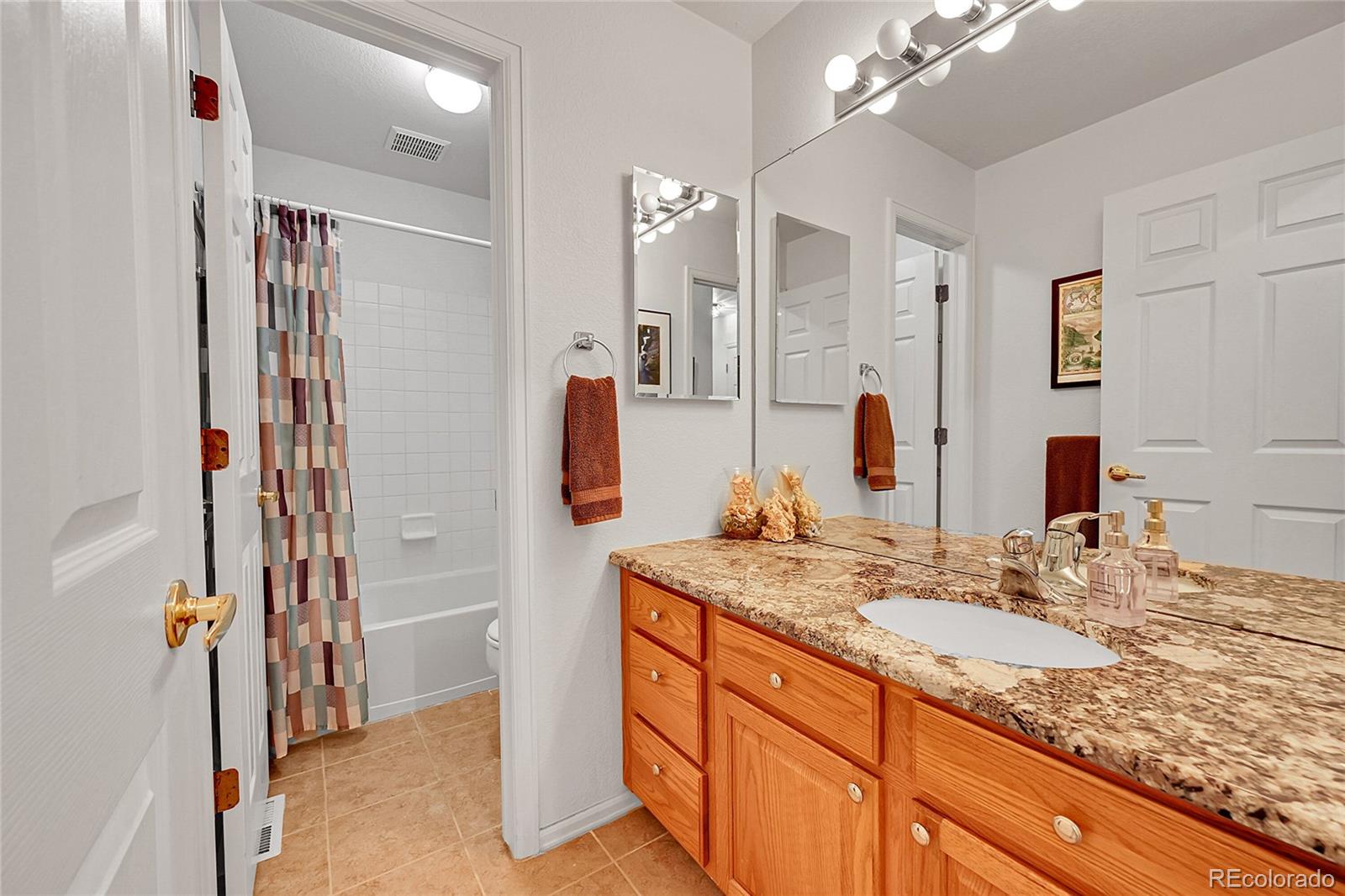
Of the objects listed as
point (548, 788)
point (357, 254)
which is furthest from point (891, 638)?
point (357, 254)

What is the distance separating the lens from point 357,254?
279 centimetres

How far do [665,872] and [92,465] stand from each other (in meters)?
1.59

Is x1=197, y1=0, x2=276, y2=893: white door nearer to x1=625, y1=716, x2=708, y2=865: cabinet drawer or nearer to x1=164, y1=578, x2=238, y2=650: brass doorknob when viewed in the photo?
x1=164, y1=578, x2=238, y2=650: brass doorknob

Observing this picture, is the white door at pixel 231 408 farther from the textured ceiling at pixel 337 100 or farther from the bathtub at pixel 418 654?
the bathtub at pixel 418 654

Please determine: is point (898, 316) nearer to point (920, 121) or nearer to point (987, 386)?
point (987, 386)

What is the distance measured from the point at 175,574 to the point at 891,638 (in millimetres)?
1020

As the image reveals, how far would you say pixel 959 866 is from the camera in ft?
2.60

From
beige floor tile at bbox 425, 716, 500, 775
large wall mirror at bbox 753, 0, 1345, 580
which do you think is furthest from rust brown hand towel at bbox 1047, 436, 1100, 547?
beige floor tile at bbox 425, 716, 500, 775

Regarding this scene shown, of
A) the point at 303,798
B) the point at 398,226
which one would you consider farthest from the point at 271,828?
the point at 398,226

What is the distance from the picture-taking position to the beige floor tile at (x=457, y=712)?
2264mm

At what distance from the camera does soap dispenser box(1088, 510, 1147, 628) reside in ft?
3.20

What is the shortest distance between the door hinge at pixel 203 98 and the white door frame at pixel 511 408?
451mm

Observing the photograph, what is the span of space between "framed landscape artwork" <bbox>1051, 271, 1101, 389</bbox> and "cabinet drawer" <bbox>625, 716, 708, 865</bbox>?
1.22 meters

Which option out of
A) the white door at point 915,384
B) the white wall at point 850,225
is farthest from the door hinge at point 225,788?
the white door at point 915,384
